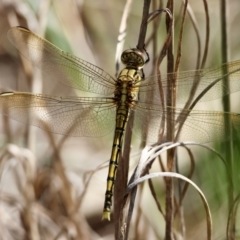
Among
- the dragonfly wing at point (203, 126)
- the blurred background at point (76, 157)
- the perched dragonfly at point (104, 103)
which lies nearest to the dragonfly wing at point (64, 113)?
the perched dragonfly at point (104, 103)

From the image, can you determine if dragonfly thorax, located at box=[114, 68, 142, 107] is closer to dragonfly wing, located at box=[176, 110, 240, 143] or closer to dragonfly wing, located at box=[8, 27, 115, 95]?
dragonfly wing, located at box=[8, 27, 115, 95]

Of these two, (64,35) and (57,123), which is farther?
(64,35)

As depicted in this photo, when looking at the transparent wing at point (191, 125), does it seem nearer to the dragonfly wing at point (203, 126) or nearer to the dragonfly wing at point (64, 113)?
the dragonfly wing at point (203, 126)

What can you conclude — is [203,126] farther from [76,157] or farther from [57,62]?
[76,157]

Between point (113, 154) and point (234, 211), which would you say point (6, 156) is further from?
point (234, 211)

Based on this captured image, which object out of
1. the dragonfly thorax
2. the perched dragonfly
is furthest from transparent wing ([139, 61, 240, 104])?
the dragonfly thorax

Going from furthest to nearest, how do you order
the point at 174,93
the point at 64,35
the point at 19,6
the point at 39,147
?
the point at 39,147, the point at 64,35, the point at 19,6, the point at 174,93

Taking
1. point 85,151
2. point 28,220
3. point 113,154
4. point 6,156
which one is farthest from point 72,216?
point 85,151
